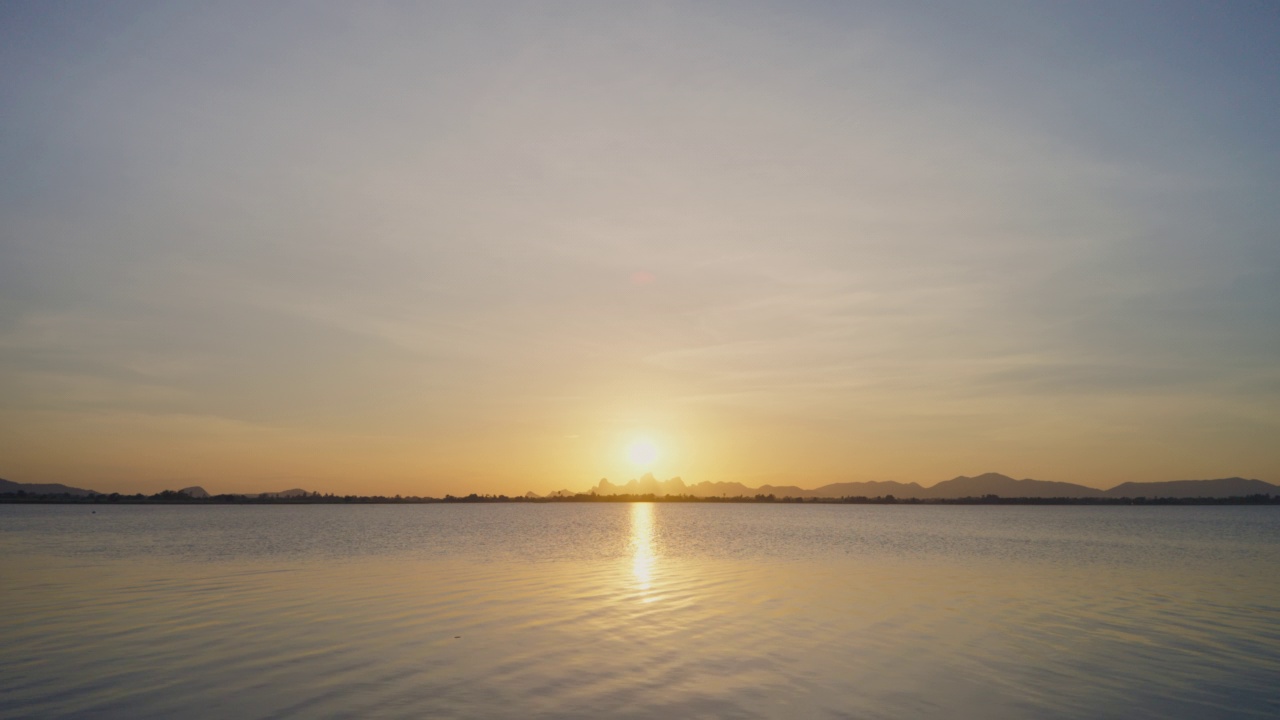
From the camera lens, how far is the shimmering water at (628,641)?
15.3 m

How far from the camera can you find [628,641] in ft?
69.8

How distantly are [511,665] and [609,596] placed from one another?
43.8 ft

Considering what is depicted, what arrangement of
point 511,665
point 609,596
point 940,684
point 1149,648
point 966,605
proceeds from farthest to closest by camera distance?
point 609,596, point 966,605, point 1149,648, point 511,665, point 940,684

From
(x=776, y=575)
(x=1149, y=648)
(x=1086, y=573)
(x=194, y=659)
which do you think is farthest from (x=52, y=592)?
(x=1086, y=573)

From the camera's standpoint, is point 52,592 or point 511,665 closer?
point 511,665

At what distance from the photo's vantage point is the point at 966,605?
29.0 m

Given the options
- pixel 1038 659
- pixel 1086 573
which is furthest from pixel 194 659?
pixel 1086 573

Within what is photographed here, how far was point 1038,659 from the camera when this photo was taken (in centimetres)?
1950

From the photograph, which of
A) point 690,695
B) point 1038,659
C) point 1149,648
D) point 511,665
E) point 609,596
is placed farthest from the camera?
point 609,596

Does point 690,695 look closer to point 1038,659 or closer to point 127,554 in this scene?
point 1038,659

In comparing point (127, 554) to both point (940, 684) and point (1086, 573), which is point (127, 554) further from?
point (1086, 573)

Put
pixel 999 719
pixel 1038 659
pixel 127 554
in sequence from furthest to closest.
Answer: pixel 127 554 → pixel 1038 659 → pixel 999 719

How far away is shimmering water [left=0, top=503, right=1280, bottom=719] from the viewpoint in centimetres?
1526

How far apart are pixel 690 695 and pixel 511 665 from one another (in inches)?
195
